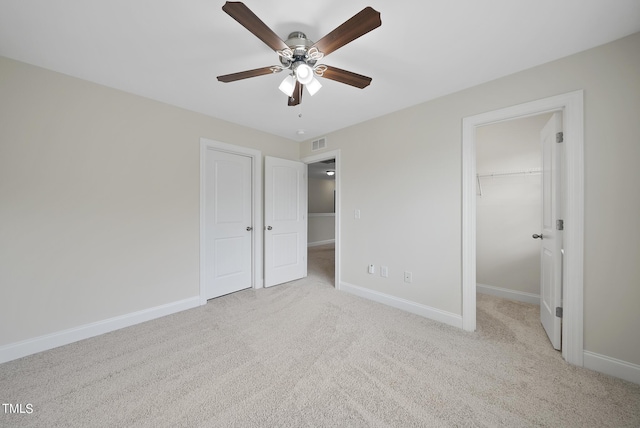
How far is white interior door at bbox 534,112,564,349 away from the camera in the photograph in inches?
75.3

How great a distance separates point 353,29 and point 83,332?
3.27 meters

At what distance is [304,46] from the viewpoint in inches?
60.4

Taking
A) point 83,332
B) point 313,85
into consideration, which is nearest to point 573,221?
point 313,85

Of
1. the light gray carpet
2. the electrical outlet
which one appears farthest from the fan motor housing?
the electrical outlet

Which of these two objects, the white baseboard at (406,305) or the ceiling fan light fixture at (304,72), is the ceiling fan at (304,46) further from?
the white baseboard at (406,305)

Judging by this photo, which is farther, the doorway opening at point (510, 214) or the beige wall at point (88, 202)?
the doorway opening at point (510, 214)

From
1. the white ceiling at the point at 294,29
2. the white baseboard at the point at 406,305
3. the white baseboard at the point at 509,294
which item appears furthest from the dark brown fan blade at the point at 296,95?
the white baseboard at the point at 509,294

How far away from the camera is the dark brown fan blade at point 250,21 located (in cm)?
103

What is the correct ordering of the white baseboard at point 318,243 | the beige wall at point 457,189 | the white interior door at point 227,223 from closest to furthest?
the beige wall at point 457,189 < the white interior door at point 227,223 < the white baseboard at point 318,243

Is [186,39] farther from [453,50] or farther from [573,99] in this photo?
[573,99]

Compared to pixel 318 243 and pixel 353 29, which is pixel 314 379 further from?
pixel 318 243

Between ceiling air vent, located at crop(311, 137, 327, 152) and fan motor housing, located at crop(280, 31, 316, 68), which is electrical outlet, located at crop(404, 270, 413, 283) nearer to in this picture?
ceiling air vent, located at crop(311, 137, 327, 152)

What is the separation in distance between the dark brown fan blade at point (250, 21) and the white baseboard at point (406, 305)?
108 inches

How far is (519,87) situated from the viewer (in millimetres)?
2004
